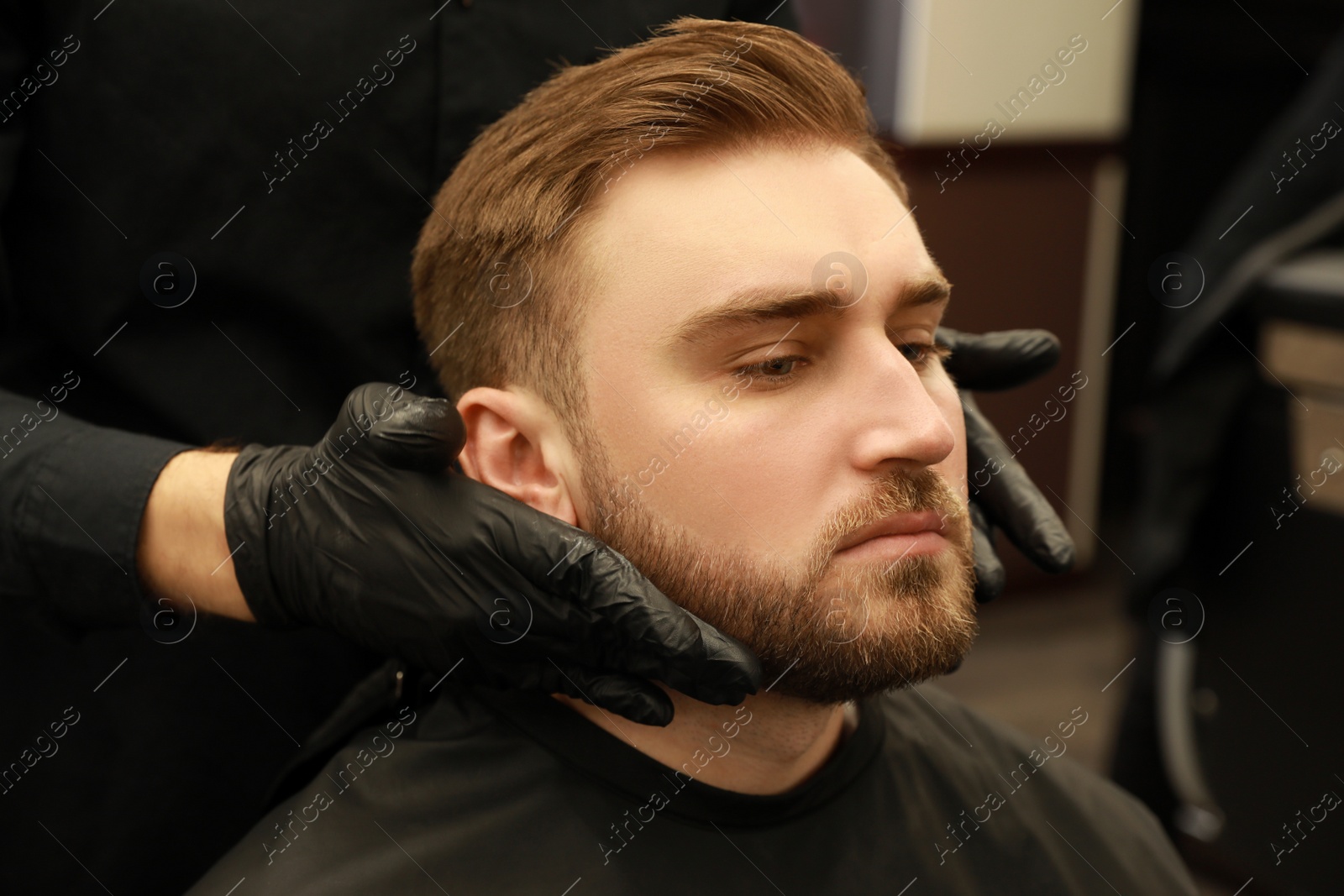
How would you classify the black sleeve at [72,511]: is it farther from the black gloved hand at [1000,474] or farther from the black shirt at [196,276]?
the black gloved hand at [1000,474]

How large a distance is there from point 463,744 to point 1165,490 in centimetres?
185

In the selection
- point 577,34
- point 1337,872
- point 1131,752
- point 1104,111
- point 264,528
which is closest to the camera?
point 264,528

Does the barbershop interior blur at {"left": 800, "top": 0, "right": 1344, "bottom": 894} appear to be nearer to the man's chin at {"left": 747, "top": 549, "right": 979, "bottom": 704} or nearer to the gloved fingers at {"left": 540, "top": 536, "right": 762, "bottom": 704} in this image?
the man's chin at {"left": 747, "top": 549, "right": 979, "bottom": 704}

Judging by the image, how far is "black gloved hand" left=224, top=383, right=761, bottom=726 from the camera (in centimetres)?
122

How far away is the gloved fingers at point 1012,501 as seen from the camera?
1617 mm

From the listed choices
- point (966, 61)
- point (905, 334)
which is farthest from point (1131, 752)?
point (966, 61)

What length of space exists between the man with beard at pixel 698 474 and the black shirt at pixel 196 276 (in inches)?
6.0

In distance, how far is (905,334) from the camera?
4.66 ft

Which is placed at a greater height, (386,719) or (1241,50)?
(386,719)

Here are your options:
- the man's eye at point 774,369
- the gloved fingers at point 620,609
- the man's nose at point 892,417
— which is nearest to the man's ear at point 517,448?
the gloved fingers at point 620,609

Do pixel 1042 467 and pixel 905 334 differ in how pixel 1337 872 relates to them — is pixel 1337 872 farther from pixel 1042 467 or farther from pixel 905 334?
pixel 1042 467

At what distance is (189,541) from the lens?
4.25 feet

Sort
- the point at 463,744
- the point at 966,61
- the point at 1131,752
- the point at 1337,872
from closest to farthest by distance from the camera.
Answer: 1. the point at 463,744
2. the point at 1337,872
3. the point at 1131,752
4. the point at 966,61

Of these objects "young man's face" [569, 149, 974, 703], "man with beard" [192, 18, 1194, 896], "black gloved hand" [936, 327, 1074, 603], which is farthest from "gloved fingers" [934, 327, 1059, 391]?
"young man's face" [569, 149, 974, 703]
